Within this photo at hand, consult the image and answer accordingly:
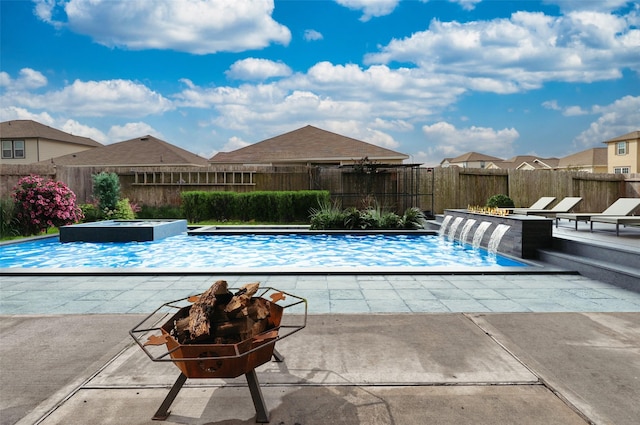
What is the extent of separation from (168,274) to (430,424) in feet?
16.9

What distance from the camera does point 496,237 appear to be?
Answer: 879 cm

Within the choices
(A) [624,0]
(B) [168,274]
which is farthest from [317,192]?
(A) [624,0]

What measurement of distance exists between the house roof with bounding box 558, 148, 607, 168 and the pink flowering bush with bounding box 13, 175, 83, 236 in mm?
40653

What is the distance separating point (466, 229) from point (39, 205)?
1157cm

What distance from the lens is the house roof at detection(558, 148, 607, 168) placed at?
38469mm

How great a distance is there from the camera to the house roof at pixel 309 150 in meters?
20.0

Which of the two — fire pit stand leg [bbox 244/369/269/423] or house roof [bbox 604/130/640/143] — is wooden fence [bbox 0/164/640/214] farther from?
house roof [bbox 604/130/640/143]

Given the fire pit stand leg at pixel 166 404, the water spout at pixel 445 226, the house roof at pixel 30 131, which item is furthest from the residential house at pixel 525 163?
the fire pit stand leg at pixel 166 404

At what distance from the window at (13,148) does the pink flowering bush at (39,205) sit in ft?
73.5

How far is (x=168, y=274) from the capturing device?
6562 millimetres

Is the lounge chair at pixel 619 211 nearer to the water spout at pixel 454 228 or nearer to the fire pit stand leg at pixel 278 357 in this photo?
the water spout at pixel 454 228

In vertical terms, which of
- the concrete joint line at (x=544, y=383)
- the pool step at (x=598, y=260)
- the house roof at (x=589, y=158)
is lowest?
the concrete joint line at (x=544, y=383)

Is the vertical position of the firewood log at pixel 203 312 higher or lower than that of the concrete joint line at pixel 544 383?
higher

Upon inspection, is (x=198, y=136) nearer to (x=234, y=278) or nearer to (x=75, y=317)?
(x=234, y=278)
